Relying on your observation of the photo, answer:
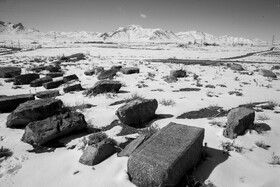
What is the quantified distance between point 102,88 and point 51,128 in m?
4.22

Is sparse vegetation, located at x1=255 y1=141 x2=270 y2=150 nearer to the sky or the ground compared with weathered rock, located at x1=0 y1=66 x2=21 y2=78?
nearer to the ground

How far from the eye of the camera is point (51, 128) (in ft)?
14.4

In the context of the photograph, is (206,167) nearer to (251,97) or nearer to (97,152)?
(97,152)

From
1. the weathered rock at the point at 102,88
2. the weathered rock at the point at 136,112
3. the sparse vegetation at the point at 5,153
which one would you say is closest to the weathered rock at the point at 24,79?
the weathered rock at the point at 102,88

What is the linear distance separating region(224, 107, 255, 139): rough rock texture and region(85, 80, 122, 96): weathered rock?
17.8ft

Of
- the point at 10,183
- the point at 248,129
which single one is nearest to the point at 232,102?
the point at 248,129

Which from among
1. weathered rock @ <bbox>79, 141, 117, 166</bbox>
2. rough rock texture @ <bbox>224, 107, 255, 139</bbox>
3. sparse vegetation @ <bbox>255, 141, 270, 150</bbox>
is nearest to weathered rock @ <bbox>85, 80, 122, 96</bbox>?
weathered rock @ <bbox>79, 141, 117, 166</bbox>

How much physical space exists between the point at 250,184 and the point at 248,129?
1985 millimetres

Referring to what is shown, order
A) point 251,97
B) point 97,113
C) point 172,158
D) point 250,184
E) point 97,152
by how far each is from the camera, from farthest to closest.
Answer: point 251,97
point 97,113
point 97,152
point 250,184
point 172,158

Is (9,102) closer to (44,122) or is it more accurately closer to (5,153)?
(44,122)

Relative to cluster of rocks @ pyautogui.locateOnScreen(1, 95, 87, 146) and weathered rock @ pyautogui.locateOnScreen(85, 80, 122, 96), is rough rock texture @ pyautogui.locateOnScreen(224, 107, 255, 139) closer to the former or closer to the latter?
cluster of rocks @ pyautogui.locateOnScreen(1, 95, 87, 146)

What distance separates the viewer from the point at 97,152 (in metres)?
3.63

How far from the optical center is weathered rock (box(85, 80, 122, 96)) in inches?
326

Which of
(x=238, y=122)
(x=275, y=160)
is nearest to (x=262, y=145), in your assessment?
(x=275, y=160)
